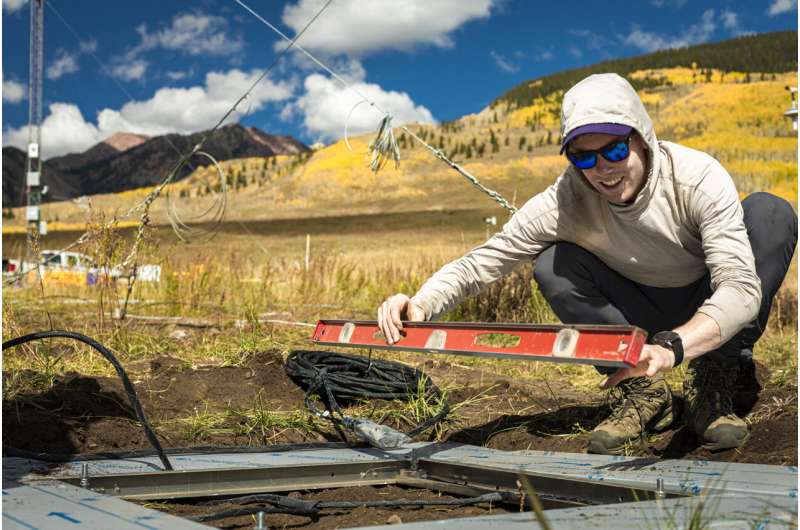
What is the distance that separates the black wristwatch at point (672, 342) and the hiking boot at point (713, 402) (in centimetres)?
99

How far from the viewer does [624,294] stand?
2918 mm

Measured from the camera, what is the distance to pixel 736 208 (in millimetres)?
2291

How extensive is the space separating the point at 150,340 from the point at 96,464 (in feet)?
8.49

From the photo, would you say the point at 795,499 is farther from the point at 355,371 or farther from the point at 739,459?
the point at 355,371

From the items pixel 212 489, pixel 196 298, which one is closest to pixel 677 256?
pixel 212 489

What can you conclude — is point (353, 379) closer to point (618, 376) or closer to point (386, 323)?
point (386, 323)

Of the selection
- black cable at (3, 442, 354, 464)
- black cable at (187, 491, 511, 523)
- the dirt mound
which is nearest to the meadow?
the dirt mound

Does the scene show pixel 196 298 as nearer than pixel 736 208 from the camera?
No

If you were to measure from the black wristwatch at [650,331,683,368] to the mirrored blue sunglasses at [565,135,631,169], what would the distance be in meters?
0.60

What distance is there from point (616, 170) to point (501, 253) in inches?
25.0

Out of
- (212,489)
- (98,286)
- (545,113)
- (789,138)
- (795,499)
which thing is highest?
(545,113)

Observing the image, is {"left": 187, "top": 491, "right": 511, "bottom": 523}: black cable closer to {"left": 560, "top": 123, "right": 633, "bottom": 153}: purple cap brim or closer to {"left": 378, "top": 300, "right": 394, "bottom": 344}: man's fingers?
{"left": 378, "top": 300, "right": 394, "bottom": 344}: man's fingers

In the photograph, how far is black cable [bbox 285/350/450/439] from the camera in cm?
376

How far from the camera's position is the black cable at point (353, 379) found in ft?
12.3
